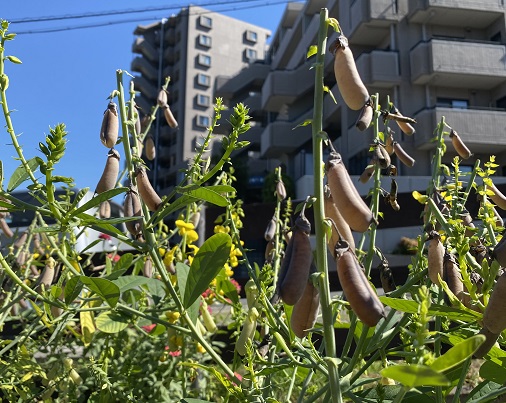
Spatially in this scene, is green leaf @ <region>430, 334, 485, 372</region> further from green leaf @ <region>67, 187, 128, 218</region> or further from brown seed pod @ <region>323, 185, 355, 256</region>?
green leaf @ <region>67, 187, 128, 218</region>

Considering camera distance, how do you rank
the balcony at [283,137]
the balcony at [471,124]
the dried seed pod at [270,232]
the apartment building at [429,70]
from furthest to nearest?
the balcony at [283,137], the apartment building at [429,70], the balcony at [471,124], the dried seed pod at [270,232]

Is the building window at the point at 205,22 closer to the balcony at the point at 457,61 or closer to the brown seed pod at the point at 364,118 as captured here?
the balcony at the point at 457,61

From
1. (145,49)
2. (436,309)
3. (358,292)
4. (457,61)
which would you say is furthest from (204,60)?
(358,292)

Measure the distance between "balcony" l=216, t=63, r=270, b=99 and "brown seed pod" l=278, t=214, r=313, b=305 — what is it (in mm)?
29756

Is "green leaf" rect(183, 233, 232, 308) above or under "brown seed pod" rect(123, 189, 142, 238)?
under

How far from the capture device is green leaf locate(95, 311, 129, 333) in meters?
1.35

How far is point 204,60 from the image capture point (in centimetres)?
3825

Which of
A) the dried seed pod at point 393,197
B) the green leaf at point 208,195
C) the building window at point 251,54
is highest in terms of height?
the building window at point 251,54

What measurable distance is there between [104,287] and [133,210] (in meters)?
0.18

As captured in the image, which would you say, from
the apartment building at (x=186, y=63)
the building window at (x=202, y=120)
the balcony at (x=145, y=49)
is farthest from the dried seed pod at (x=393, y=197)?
the balcony at (x=145, y=49)

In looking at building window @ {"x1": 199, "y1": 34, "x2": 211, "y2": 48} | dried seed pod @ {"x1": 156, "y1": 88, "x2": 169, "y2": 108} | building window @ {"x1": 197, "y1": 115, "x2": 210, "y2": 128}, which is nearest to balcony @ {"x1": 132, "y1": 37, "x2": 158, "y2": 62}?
building window @ {"x1": 199, "y1": 34, "x2": 211, "y2": 48}

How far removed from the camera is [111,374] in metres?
1.70

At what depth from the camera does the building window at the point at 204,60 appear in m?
38.1

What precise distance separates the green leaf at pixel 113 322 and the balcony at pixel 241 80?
29.1m
